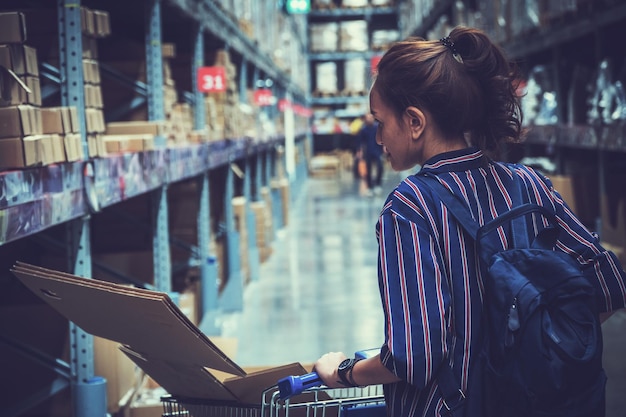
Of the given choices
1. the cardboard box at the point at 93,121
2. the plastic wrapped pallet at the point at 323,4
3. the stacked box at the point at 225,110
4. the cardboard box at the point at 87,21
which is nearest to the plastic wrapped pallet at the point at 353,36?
the plastic wrapped pallet at the point at 323,4

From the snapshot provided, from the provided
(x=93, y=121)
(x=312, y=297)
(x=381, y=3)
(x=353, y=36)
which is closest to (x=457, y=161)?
(x=93, y=121)

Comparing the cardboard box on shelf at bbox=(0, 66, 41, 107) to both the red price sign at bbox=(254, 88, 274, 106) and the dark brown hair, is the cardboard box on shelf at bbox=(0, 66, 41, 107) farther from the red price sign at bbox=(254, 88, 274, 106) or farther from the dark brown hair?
the red price sign at bbox=(254, 88, 274, 106)

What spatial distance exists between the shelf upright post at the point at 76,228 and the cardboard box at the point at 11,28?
0.48 m

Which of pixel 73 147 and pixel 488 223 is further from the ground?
pixel 73 147

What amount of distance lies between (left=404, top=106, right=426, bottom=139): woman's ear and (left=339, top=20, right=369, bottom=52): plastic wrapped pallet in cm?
2051

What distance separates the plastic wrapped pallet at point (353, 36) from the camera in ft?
72.0

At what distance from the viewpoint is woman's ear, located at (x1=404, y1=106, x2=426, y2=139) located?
1.80m

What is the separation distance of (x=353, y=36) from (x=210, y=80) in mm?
16909

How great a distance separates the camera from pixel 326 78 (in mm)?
22453

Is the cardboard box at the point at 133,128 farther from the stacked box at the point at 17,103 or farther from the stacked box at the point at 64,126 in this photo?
the stacked box at the point at 17,103

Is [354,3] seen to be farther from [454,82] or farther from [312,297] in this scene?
[454,82]

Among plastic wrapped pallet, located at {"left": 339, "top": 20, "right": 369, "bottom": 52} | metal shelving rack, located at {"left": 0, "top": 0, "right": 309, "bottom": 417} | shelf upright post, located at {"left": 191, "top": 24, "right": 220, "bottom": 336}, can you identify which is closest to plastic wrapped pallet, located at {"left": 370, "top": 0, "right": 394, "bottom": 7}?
plastic wrapped pallet, located at {"left": 339, "top": 20, "right": 369, "bottom": 52}

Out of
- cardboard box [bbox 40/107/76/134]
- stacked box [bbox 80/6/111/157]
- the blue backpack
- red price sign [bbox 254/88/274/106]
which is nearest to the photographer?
the blue backpack

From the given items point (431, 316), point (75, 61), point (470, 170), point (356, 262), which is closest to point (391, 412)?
point (431, 316)
